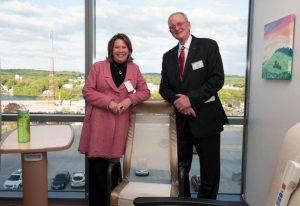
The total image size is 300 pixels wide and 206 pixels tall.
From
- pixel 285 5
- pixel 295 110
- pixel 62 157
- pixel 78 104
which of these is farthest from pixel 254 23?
pixel 62 157

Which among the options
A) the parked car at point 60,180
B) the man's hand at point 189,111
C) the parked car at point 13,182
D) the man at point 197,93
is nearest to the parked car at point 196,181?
the man at point 197,93

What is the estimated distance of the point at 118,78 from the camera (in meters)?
2.43

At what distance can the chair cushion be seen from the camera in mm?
2066

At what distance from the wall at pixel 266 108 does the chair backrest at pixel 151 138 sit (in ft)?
2.86

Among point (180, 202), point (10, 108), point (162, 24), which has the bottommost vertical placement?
point (180, 202)

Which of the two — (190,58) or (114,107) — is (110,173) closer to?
(114,107)

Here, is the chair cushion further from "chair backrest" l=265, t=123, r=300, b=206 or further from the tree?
the tree

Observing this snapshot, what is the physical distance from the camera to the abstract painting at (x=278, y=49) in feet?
7.02

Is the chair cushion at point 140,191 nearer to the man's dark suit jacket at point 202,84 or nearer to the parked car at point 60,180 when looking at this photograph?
the man's dark suit jacket at point 202,84

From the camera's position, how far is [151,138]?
7.83 feet

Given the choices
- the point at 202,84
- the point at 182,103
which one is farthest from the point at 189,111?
the point at 202,84

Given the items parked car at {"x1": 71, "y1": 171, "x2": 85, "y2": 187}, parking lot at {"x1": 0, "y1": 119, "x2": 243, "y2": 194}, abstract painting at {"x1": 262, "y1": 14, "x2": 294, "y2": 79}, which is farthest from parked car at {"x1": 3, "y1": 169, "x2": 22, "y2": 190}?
abstract painting at {"x1": 262, "y1": 14, "x2": 294, "y2": 79}

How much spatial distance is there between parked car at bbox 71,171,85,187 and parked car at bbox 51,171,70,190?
0.07 m

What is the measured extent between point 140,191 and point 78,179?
1349 mm
